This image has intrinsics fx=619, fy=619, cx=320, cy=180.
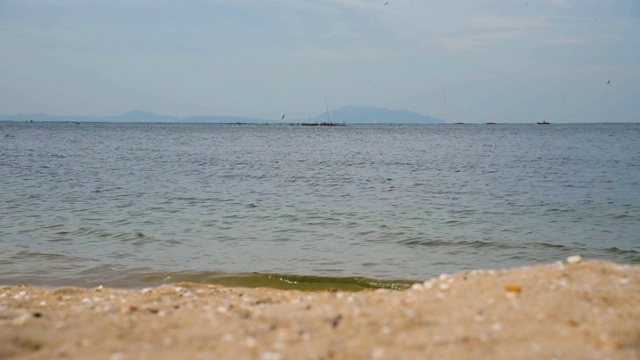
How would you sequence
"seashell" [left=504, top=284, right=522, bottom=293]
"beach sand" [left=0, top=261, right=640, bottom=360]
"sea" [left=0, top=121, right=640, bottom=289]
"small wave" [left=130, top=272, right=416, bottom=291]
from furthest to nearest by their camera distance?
"sea" [left=0, top=121, right=640, bottom=289] → "small wave" [left=130, top=272, right=416, bottom=291] → "seashell" [left=504, top=284, right=522, bottom=293] → "beach sand" [left=0, top=261, right=640, bottom=360]

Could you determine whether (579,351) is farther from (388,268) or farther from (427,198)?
(427,198)

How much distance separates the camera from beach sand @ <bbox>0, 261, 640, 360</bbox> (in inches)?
210

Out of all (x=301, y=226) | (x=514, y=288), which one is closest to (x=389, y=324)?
(x=514, y=288)

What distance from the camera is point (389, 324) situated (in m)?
6.09

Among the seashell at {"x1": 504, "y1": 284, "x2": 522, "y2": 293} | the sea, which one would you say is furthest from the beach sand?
the sea

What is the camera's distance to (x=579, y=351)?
5215mm

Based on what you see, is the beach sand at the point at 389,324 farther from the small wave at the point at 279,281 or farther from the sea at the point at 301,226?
the sea at the point at 301,226

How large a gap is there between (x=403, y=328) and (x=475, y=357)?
984 millimetres

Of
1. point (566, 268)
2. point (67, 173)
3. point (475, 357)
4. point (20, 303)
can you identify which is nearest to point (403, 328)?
point (475, 357)

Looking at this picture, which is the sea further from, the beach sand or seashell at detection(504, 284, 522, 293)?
seashell at detection(504, 284, 522, 293)

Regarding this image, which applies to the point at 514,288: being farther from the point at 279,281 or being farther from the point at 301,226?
the point at 301,226

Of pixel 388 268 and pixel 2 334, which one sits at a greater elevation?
pixel 2 334

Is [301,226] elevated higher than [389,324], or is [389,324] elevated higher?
[389,324]

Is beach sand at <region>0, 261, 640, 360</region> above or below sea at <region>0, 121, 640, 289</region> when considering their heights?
above
